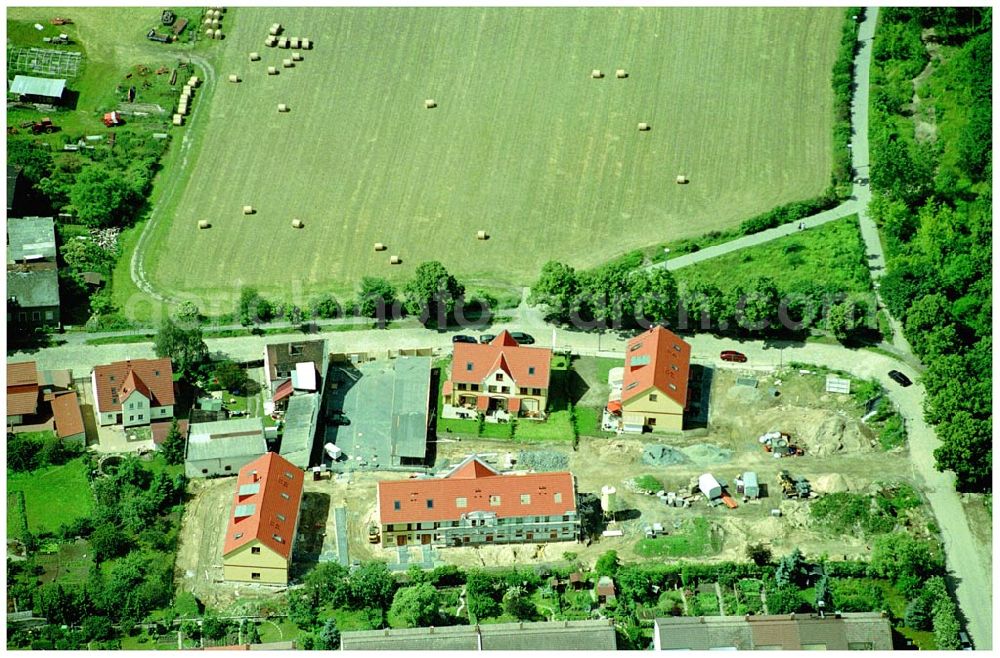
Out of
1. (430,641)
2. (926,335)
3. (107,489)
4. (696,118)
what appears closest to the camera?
(430,641)

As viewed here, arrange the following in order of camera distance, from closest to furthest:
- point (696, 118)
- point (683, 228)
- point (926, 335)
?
point (926, 335) → point (683, 228) → point (696, 118)

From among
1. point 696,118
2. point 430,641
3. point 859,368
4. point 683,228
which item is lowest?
point 430,641

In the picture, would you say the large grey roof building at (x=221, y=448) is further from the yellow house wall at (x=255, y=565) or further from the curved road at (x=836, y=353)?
the curved road at (x=836, y=353)

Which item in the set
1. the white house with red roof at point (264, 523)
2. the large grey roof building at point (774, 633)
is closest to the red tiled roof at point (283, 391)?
the white house with red roof at point (264, 523)

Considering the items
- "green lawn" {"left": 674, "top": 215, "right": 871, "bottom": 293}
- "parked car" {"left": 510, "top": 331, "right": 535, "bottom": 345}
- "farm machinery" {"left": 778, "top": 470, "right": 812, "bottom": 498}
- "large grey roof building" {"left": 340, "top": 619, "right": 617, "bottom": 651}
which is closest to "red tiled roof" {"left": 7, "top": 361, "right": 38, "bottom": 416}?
"large grey roof building" {"left": 340, "top": 619, "right": 617, "bottom": 651}

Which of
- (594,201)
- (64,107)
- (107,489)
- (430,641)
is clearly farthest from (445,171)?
(430,641)

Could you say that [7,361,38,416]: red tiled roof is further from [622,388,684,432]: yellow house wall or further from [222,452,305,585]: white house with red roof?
[622,388,684,432]: yellow house wall

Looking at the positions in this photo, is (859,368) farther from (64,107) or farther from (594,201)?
(64,107)

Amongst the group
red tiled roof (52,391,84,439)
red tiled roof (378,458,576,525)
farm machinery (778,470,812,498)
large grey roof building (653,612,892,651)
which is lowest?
large grey roof building (653,612,892,651)
